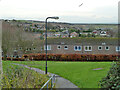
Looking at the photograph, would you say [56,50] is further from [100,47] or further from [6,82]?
[6,82]

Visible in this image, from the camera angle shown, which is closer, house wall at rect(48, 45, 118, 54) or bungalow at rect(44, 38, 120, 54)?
house wall at rect(48, 45, 118, 54)

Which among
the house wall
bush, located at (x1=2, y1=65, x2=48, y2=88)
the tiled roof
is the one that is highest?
the tiled roof

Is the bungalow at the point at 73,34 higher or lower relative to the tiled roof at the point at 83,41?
higher

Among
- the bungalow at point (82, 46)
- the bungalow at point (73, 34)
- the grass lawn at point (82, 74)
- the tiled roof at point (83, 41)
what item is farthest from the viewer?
the bungalow at point (73, 34)

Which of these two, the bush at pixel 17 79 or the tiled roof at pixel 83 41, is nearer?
the bush at pixel 17 79

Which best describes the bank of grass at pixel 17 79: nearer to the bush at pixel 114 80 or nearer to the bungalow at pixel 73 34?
the bush at pixel 114 80

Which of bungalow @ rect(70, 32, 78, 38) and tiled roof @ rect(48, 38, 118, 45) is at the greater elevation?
bungalow @ rect(70, 32, 78, 38)

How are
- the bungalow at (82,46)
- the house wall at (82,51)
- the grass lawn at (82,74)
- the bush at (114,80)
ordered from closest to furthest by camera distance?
the bush at (114,80) → the grass lawn at (82,74) → the house wall at (82,51) → the bungalow at (82,46)

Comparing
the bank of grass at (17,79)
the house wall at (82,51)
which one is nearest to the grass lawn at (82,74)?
the bank of grass at (17,79)

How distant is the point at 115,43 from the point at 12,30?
12.4m

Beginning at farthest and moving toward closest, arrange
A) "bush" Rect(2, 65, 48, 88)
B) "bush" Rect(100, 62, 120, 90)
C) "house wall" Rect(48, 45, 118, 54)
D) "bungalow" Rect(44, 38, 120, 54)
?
"bungalow" Rect(44, 38, 120, 54), "house wall" Rect(48, 45, 118, 54), "bush" Rect(2, 65, 48, 88), "bush" Rect(100, 62, 120, 90)

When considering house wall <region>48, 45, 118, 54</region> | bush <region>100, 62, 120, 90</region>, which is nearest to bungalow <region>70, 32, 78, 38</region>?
house wall <region>48, 45, 118, 54</region>

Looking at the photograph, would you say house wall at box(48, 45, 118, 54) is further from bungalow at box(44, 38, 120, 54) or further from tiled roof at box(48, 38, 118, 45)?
tiled roof at box(48, 38, 118, 45)

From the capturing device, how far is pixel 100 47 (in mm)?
25000
